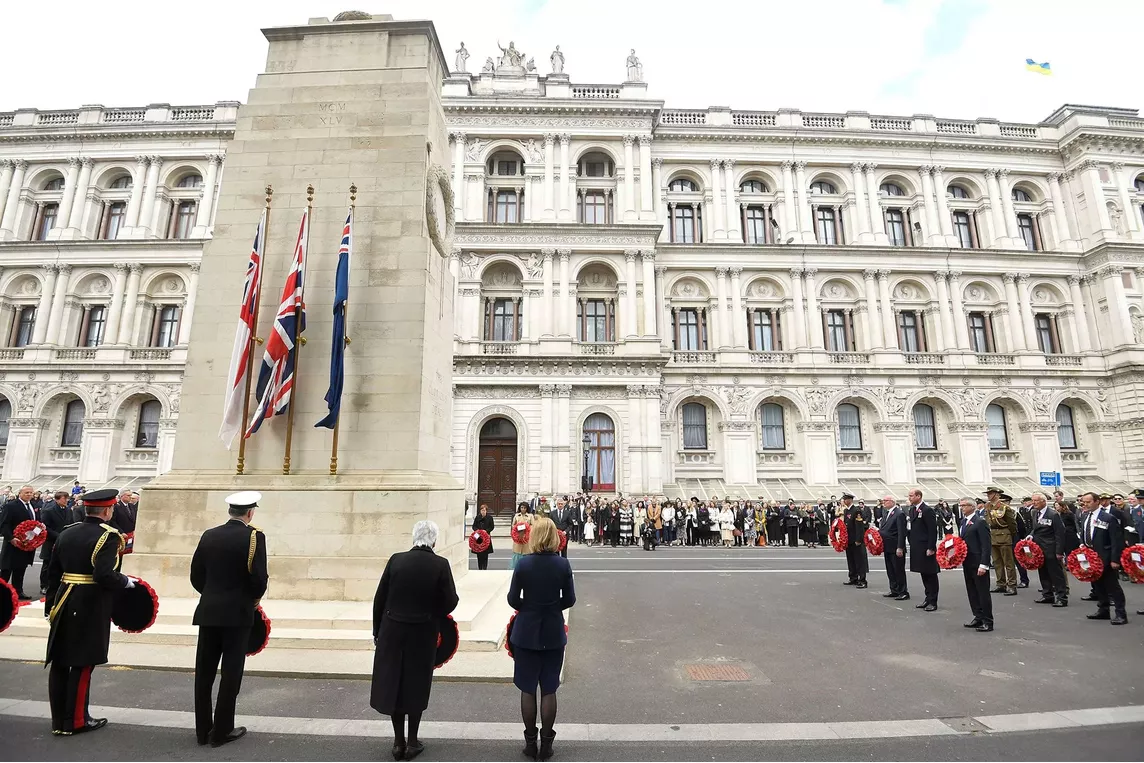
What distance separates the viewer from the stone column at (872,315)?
104 ft

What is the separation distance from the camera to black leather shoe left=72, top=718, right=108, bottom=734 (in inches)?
191

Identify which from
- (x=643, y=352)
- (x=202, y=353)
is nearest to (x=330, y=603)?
(x=202, y=353)

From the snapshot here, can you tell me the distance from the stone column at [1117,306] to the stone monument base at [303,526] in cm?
3959

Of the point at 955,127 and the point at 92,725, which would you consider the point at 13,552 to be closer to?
the point at 92,725

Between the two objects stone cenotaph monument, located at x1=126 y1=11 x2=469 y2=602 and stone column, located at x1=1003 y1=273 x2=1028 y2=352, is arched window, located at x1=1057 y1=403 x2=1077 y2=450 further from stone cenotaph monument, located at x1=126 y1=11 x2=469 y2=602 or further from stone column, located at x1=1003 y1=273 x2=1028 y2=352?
stone cenotaph monument, located at x1=126 y1=11 x2=469 y2=602

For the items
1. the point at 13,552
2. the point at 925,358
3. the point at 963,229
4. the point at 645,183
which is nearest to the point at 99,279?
the point at 13,552

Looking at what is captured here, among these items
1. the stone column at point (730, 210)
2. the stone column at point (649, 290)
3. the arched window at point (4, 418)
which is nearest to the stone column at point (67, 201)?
the arched window at point (4, 418)

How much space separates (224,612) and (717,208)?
1304 inches

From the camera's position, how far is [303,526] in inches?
328

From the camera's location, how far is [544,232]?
30297 mm

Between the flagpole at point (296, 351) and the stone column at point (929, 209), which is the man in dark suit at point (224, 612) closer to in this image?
the flagpole at point (296, 351)

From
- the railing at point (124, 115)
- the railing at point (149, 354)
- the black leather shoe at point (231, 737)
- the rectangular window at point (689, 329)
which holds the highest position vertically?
the railing at point (124, 115)

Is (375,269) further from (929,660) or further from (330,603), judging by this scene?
(929,660)

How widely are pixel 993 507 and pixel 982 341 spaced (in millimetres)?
26450
